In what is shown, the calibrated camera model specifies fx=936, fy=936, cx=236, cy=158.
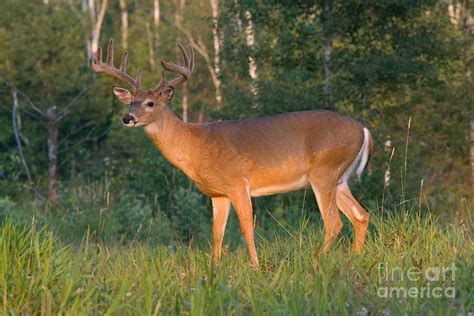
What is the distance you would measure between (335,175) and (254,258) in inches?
78.6

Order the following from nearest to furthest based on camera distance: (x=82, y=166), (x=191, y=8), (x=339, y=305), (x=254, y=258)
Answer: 1. (x=339, y=305)
2. (x=254, y=258)
3. (x=82, y=166)
4. (x=191, y=8)

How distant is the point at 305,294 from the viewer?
462cm

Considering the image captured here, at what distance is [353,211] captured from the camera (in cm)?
768

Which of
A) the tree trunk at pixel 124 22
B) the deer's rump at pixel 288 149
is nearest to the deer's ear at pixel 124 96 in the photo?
the deer's rump at pixel 288 149

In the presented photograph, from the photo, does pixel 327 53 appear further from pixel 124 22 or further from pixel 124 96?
pixel 124 22

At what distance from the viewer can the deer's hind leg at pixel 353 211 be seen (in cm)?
750

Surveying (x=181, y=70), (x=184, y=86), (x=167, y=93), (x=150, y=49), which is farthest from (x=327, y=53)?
(x=150, y=49)

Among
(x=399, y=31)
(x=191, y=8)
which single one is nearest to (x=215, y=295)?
(x=399, y=31)

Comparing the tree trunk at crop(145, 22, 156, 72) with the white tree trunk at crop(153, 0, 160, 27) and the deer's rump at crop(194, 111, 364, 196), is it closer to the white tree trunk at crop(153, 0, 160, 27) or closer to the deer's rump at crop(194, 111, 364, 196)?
the white tree trunk at crop(153, 0, 160, 27)

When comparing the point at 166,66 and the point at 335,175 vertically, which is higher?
the point at 166,66

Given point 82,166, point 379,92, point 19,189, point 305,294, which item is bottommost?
point 82,166

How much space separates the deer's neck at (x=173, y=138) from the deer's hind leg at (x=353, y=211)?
1.30 metres

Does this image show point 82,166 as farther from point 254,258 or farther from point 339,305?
point 339,305

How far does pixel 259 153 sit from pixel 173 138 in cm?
74
